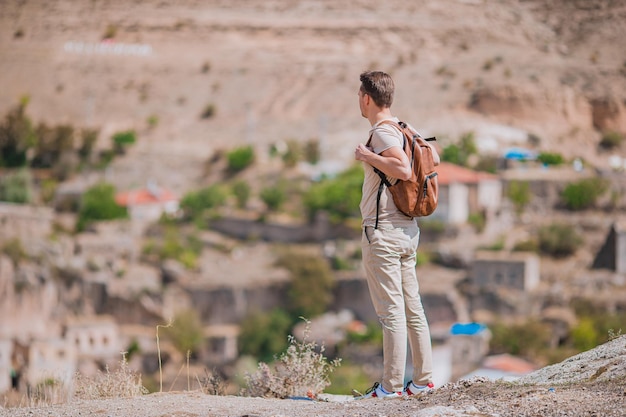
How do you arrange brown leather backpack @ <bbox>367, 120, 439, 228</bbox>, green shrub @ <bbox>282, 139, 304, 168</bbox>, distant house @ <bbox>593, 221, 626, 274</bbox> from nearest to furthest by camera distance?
1. brown leather backpack @ <bbox>367, 120, 439, 228</bbox>
2. distant house @ <bbox>593, 221, 626, 274</bbox>
3. green shrub @ <bbox>282, 139, 304, 168</bbox>

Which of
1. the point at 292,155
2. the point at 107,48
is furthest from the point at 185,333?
the point at 107,48

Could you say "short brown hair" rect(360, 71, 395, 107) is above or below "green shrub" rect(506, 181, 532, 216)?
above

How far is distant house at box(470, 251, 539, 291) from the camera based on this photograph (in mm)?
36500

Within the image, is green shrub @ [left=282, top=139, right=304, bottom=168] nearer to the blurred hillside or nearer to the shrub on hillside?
the blurred hillside

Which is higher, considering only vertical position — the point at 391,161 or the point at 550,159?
the point at 391,161

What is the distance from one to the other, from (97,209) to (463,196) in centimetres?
1307

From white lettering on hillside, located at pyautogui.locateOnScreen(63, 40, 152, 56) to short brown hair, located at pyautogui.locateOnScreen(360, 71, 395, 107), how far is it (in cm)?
5715

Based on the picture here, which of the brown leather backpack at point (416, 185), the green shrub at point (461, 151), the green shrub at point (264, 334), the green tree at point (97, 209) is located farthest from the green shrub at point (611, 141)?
the brown leather backpack at point (416, 185)

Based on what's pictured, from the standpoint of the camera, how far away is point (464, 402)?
648 cm

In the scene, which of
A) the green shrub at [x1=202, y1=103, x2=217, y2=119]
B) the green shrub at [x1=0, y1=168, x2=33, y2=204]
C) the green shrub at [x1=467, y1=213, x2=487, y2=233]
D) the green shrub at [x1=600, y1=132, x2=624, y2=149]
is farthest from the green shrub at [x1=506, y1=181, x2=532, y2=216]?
the green shrub at [x1=202, y1=103, x2=217, y2=119]

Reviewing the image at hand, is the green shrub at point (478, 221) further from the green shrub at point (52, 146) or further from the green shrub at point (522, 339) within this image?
the green shrub at point (52, 146)

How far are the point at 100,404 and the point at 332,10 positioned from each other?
59.7m

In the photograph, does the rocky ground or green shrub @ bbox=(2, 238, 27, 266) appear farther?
green shrub @ bbox=(2, 238, 27, 266)

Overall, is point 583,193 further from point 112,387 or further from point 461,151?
point 112,387
